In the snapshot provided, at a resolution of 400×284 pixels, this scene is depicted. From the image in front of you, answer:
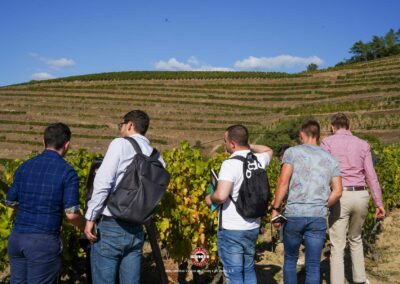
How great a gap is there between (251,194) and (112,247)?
128 cm

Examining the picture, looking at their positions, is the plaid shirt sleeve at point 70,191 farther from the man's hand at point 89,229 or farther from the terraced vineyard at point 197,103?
the terraced vineyard at point 197,103

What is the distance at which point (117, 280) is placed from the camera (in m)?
3.90

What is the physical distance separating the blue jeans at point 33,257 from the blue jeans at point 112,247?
32 centimetres

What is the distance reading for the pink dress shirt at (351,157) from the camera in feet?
15.9

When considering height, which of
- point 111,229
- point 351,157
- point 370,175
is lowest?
point 111,229

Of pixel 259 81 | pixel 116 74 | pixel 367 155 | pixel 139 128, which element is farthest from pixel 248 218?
pixel 116 74

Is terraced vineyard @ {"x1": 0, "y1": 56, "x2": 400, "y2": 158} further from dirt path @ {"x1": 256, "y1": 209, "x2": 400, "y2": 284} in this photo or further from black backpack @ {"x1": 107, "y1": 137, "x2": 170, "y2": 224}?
black backpack @ {"x1": 107, "y1": 137, "x2": 170, "y2": 224}

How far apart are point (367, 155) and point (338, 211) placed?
2.37 feet

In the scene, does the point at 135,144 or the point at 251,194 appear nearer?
the point at 135,144

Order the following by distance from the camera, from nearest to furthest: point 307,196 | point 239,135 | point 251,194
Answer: point 251,194
point 239,135
point 307,196

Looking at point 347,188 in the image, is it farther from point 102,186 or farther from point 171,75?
point 171,75

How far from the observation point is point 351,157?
15.9ft

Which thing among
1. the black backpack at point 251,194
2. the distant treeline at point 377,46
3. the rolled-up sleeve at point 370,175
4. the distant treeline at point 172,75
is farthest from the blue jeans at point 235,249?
the distant treeline at point 377,46

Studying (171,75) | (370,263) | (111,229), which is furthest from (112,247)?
(171,75)
